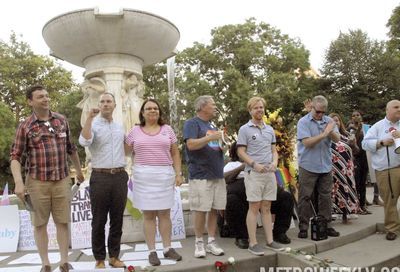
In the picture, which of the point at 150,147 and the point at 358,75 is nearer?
the point at 150,147

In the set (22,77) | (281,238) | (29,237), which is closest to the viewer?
(281,238)

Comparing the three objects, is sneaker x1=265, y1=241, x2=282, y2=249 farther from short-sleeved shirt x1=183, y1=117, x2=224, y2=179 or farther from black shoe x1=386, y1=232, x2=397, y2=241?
black shoe x1=386, y1=232, x2=397, y2=241

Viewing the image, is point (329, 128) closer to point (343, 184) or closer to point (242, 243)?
point (343, 184)

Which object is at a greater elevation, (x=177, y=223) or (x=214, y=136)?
→ (x=214, y=136)

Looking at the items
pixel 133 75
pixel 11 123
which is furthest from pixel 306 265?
pixel 11 123

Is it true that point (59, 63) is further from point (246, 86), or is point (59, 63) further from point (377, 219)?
point (377, 219)

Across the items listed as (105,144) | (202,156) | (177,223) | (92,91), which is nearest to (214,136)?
(202,156)

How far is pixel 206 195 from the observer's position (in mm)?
4633

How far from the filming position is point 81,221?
5691 millimetres

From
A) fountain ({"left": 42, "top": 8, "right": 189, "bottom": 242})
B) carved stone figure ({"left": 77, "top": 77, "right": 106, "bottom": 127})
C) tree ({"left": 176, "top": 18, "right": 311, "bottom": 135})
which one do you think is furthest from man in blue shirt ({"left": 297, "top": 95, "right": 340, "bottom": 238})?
tree ({"left": 176, "top": 18, "right": 311, "bottom": 135})

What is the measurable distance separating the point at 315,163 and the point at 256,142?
3.52ft

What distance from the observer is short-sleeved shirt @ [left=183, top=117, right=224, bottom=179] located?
15.3ft

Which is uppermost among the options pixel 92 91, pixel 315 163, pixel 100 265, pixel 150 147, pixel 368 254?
pixel 92 91

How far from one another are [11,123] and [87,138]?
24727 millimetres
